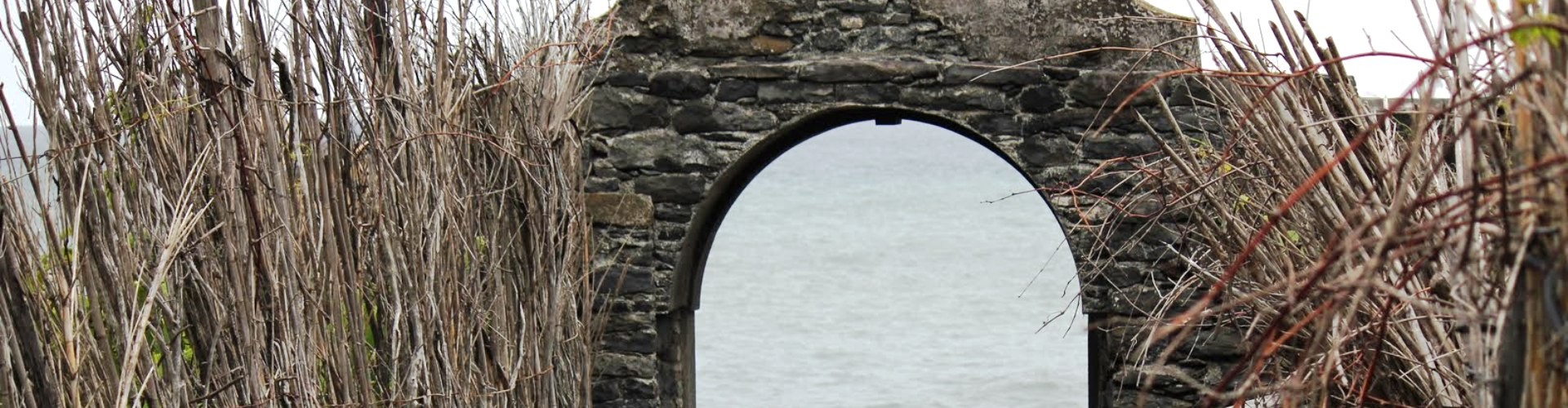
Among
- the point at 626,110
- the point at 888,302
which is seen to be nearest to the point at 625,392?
the point at 626,110

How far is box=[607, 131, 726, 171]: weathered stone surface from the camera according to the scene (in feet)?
17.6

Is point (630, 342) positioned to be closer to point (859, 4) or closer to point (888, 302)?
point (859, 4)

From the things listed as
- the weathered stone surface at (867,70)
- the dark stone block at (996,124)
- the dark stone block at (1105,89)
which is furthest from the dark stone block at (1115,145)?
the weathered stone surface at (867,70)

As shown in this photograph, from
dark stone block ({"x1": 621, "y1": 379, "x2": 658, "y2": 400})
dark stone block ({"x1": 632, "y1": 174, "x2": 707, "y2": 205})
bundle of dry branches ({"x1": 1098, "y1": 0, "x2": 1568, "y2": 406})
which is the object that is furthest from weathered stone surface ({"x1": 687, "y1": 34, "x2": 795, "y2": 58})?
bundle of dry branches ({"x1": 1098, "y1": 0, "x2": 1568, "y2": 406})

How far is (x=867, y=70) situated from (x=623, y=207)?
3.19ft

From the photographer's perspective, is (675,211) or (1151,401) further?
(675,211)

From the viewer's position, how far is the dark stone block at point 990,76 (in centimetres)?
518

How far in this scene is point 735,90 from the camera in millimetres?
5328

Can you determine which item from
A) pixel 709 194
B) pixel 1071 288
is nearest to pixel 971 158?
pixel 1071 288

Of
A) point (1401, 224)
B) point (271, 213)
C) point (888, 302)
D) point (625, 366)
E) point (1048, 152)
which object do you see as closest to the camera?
point (1401, 224)

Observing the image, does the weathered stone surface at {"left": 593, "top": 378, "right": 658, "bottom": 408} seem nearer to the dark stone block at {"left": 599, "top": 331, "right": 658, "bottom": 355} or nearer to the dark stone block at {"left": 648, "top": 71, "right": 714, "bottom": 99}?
the dark stone block at {"left": 599, "top": 331, "right": 658, "bottom": 355}

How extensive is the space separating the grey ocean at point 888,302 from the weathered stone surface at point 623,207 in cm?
145

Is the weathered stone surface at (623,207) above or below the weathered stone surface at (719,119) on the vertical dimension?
below

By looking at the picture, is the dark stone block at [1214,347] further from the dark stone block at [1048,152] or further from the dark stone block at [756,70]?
the dark stone block at [756,70]
